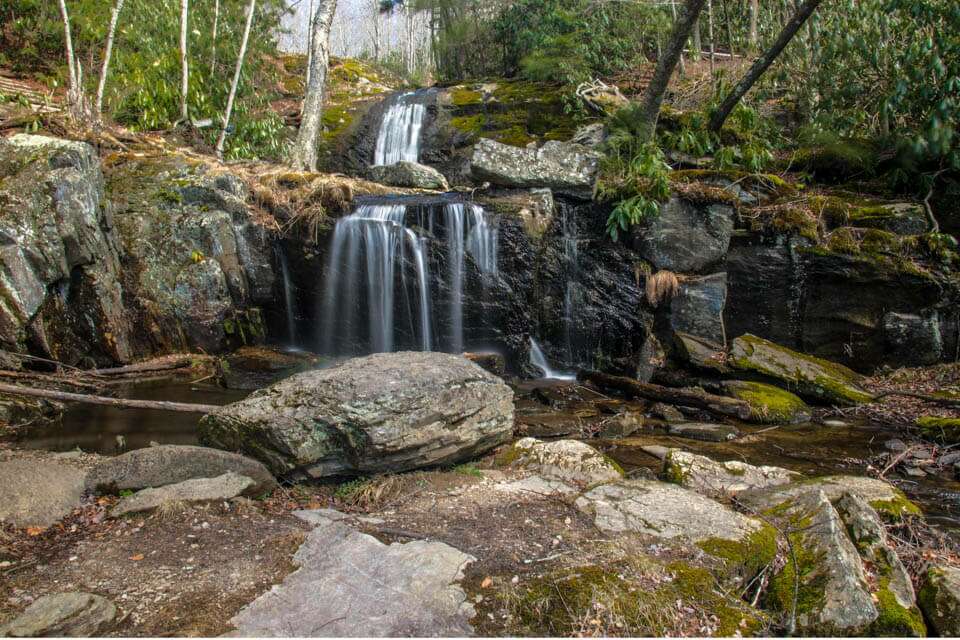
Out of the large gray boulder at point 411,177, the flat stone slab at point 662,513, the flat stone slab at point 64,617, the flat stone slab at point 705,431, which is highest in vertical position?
the large gray boulder at point 411,177

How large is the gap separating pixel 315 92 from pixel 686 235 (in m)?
9.39

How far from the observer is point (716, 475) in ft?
15.2

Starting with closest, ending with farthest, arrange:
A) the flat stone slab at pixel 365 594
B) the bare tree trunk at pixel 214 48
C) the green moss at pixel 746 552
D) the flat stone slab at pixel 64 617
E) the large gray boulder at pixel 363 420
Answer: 1. the flat stone slab at pixel 64 617
2. the flat stone slab at pixel 365 594
3. the green moss at pixel 746 552
4. the large gray boulder at pixel 363 420
5. the bare tree trunk at pixel 214 48

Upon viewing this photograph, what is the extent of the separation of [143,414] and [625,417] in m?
5.92

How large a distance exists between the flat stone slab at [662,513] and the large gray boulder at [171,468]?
245 cm

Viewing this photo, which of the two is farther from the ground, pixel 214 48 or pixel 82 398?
pixel 214 48

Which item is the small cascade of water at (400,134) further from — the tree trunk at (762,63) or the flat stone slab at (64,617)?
the flat stone slab at (64,617)

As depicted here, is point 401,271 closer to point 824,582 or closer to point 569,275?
point 569,275

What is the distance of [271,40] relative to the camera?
19.0 meters

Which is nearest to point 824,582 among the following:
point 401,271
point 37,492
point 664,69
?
point 37,492

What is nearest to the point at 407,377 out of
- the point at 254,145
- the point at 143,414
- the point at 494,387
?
the point at 494,387

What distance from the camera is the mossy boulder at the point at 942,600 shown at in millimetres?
2781

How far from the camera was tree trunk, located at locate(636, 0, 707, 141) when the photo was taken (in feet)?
34.0

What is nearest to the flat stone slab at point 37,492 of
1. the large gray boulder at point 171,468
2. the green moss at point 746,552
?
the large gray boulder at point 171,468
